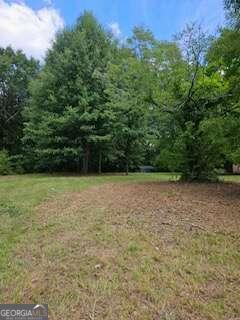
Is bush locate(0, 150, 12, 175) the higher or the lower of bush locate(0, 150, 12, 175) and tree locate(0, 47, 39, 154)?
the lower

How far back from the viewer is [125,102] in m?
13.5

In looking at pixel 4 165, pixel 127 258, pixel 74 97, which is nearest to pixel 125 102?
pixel 74 97

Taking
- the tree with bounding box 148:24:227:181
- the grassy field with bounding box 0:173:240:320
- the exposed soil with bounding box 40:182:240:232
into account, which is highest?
the tree with bounding box 148:24:227:181

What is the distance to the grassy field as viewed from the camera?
2.96 meters

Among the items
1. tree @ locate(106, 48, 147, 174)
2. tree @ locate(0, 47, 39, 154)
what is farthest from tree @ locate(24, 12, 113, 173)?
tree @ locate(0, 47, 39, 154)

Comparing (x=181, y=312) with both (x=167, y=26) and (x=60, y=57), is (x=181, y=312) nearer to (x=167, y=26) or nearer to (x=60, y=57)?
(x=167, y=26)

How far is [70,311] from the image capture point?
2900 mm

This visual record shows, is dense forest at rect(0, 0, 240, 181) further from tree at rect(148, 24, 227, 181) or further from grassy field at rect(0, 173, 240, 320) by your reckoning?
grassy field at rect(0, 173, 240, 320)

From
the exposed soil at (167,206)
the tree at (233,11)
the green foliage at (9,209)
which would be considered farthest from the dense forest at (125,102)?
the green foliage at (9,209)

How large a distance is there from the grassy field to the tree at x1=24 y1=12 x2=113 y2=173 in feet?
27.9

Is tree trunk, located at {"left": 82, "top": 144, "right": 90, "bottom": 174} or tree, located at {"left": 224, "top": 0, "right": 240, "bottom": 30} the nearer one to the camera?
tree, located at {"left": 224, "top": 0, "right": 240, "bottom": 30}

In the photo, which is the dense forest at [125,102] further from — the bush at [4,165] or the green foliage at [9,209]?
the green foliage at [9,209]

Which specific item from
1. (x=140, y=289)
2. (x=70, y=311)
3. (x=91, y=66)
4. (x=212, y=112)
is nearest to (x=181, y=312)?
(x=140, y=289)

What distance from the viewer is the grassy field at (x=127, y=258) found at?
2963 millimetres
